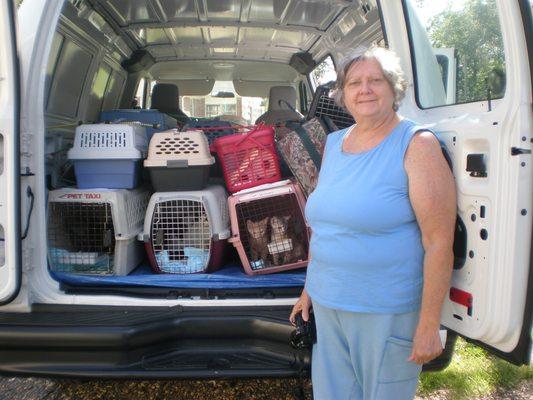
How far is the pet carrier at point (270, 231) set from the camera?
9.06 ft

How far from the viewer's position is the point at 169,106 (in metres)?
5.26

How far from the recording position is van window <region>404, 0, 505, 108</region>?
1.74 m

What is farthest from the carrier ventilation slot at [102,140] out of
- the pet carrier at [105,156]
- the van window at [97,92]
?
the van window at [97,92]

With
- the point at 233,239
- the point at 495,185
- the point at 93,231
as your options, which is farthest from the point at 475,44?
the point at 93,231

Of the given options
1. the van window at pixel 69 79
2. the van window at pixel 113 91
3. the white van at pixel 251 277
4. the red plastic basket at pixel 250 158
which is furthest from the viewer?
the van window at pixel 113 91


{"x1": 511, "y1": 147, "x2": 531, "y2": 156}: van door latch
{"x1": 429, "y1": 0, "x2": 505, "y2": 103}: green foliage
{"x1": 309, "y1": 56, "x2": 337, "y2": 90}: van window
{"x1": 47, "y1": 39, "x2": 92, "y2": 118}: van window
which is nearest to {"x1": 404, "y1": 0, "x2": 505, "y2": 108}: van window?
{"x1": 429, "y1": 0, "x2": 505, "y2": 103}: green foliage

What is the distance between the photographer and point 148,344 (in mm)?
2082

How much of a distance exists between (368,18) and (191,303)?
234 centimetres

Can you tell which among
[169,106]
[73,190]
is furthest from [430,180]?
[169,106]

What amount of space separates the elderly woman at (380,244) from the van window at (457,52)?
39 centimetres

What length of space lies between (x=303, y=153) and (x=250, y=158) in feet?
1.23

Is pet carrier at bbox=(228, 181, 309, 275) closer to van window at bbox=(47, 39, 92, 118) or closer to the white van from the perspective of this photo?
the white van

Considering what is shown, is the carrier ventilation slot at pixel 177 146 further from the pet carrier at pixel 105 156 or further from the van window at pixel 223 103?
the van window at pixel 223 103

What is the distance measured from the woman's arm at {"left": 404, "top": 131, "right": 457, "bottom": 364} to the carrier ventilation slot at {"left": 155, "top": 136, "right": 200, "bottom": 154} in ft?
5.39
